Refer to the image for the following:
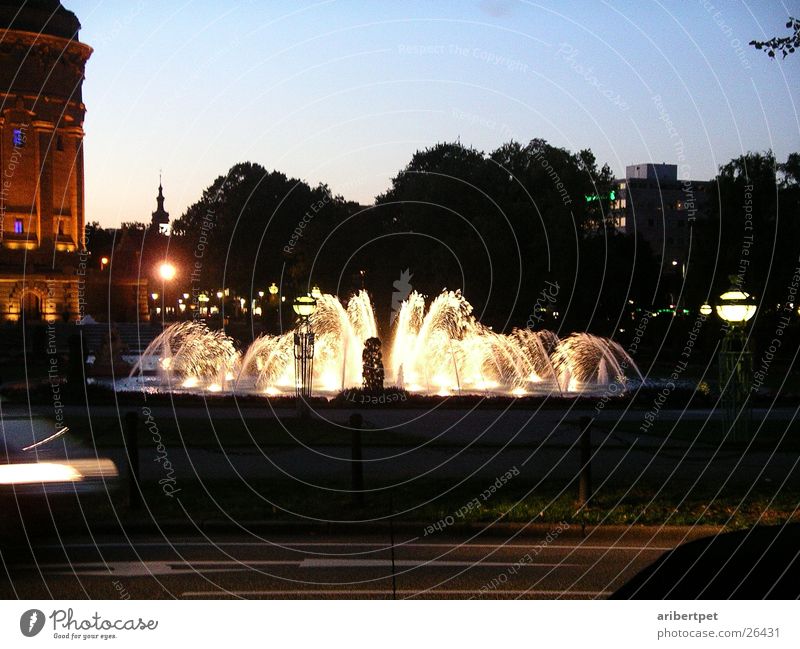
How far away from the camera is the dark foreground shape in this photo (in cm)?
508

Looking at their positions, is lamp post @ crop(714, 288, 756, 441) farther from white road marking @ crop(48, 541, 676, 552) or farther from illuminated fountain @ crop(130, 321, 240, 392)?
illuminated fountain @ crop(130, 321, 240, 392)

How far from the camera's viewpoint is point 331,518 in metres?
15.4

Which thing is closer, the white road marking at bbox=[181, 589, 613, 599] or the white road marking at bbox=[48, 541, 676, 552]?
the white road marking at bbox=[181, 589, 613, 599]

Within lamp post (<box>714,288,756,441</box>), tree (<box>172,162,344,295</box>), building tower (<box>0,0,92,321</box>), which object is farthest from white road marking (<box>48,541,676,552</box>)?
tree (<box>172,162,344,295</box>)

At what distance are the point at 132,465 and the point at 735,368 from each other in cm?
1432

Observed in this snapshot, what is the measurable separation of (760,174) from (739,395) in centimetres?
5002

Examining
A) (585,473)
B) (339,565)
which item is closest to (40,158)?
(585,473)

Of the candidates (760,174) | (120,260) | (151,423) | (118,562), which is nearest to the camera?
(118,562)

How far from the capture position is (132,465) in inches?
643

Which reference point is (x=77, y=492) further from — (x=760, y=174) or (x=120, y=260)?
(x=120, y=260)

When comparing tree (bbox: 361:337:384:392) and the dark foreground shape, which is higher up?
tree (bbox: 361:337:384:392)

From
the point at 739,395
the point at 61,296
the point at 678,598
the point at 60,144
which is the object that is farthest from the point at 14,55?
the point at 678,598

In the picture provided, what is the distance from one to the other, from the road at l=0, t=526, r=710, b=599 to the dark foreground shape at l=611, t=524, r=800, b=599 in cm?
553

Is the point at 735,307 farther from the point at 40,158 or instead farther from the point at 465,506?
the point at 40,158
